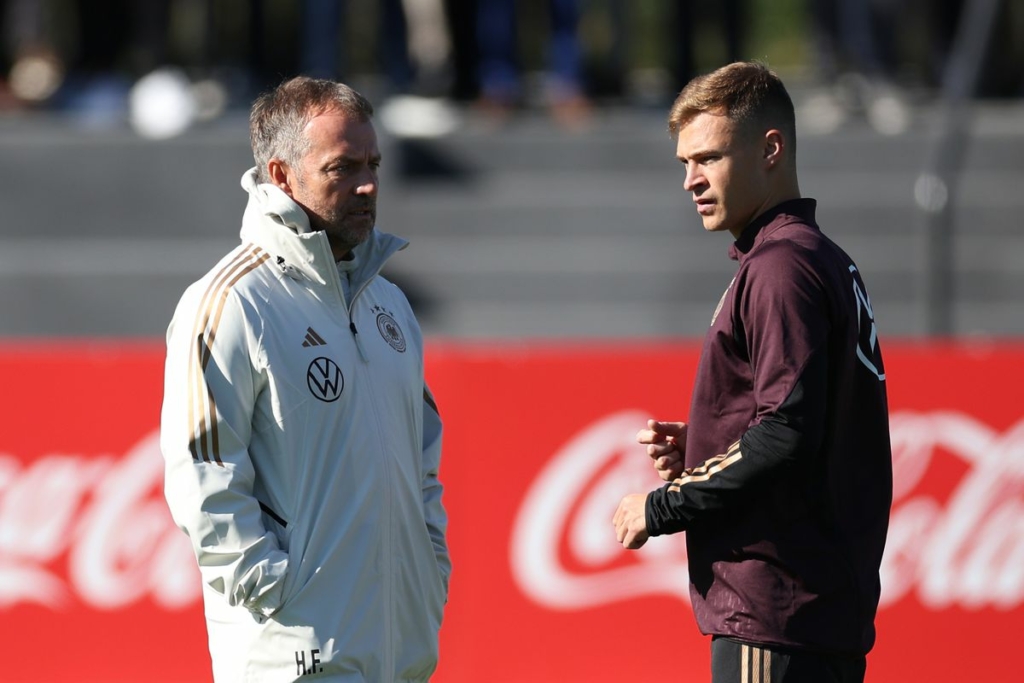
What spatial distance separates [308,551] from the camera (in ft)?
10.6

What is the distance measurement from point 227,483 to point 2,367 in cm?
429

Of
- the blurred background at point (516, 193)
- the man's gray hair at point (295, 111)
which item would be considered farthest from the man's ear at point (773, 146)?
the blurred background at point (516, 193)

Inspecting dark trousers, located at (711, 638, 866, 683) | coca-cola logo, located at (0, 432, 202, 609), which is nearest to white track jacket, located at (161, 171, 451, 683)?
dark trousers, located at (711, 638, 866, 683)

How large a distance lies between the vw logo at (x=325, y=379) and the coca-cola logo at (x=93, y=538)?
3.84m

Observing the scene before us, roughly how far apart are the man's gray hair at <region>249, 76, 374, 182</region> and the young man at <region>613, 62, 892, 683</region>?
2.64 ft

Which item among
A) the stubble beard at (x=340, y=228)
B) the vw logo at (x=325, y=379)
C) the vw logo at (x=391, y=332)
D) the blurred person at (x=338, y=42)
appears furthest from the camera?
the blurred person at (x=338, y=42)

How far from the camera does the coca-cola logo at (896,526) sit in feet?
22.2

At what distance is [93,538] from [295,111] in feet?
13.3

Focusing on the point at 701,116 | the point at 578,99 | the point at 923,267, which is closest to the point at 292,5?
the point at 578,99

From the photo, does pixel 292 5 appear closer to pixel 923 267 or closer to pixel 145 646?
pixel 923 267

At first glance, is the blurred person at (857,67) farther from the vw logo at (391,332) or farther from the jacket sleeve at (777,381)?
the jacket sleeve at (777,381)

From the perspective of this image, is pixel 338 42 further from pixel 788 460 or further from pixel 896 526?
pixel 788 460

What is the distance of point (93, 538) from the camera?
6.91 metres

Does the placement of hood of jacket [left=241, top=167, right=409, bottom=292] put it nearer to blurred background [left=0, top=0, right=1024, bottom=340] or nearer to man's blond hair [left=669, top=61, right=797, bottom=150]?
man's blond hair [left=669, top=61, right=797, bottom=150]
